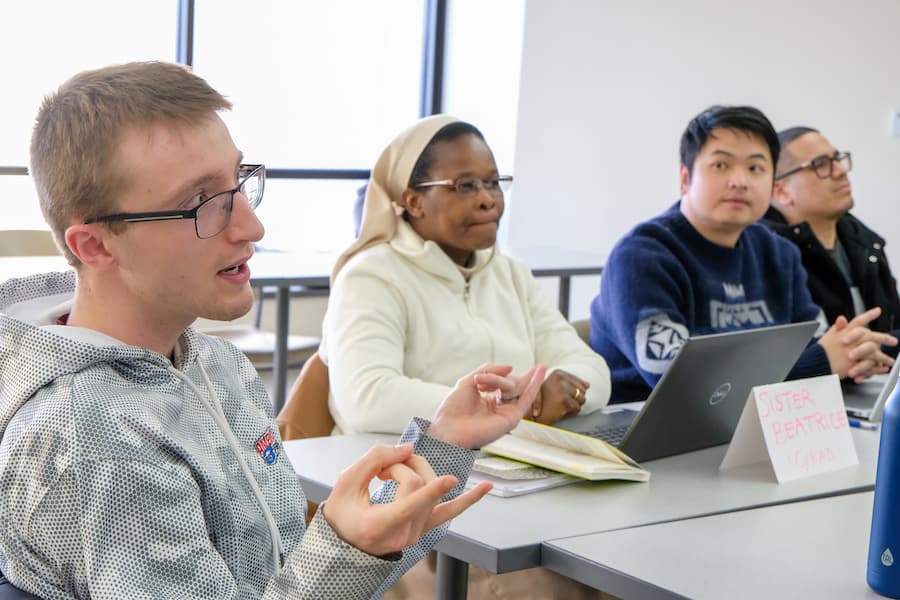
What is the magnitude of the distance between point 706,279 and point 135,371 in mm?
1676

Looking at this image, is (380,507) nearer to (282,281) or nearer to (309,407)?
(309,407)

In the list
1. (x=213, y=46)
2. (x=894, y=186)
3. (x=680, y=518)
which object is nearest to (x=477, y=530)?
(x=680, y=518)

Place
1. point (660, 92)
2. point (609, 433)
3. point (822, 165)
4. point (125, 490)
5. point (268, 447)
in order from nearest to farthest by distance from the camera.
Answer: point (125, 490) → point (268, 447) → point (609, 433) → point (822, 165) → point (660, 92)

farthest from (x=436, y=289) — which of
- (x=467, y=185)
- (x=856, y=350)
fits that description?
(x=856, y=350)

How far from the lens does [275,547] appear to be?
1061 millimetres

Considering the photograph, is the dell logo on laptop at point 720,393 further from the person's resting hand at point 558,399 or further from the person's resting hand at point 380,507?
the person's resting hand at point 380,507

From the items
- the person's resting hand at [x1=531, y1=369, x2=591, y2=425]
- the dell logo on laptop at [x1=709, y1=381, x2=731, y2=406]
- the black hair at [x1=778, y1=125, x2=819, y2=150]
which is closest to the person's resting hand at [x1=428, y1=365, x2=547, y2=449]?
the dell logo on laptop at [x1=709, y1=381, x2=731, y2=406]

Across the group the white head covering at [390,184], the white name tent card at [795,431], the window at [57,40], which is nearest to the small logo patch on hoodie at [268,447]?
the white name tent card at [795,431]

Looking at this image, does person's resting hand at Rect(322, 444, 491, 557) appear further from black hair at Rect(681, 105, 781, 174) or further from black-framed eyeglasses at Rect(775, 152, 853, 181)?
black-framed eyeglasses at Rect(775, 152, 853, 181)

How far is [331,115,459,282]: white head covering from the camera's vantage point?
219 centimetres

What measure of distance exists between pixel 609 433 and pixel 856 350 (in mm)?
732

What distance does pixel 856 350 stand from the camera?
2.28 metres

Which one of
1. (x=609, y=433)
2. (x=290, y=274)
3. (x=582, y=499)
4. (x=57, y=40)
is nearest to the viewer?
(x=582, y=499)

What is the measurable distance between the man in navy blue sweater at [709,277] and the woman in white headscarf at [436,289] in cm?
13
